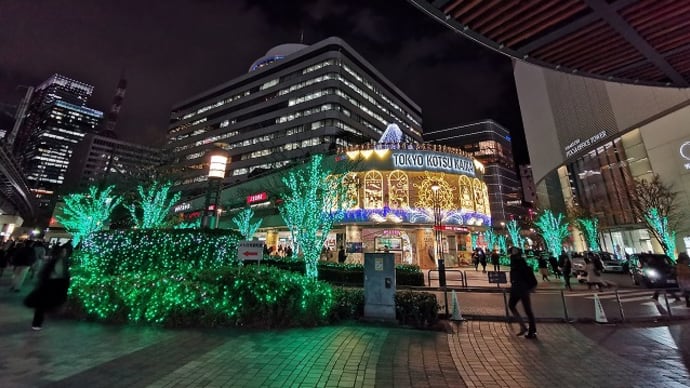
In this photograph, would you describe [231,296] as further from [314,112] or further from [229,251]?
[314,112]

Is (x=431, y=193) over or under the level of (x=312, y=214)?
over

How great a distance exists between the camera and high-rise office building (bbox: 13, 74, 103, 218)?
356 feet

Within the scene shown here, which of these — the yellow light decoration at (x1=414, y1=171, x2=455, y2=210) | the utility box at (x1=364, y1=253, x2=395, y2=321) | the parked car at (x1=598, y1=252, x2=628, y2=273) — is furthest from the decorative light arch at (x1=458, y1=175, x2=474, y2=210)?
the utility box at (x1=364, y1=253, x2=395, y2=321)

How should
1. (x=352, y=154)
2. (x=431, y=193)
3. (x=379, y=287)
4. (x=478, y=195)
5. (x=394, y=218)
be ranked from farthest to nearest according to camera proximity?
1. (x=478, y=195)
2. (x=352, y=154)
3. (x=431, y=193)
4. (x=394, y=218)
5. (x=379, y=287)

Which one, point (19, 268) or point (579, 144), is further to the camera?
point (579, 144)

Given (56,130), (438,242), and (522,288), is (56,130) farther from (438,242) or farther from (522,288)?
(522,288)

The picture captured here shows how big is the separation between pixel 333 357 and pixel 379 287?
10.1 ft

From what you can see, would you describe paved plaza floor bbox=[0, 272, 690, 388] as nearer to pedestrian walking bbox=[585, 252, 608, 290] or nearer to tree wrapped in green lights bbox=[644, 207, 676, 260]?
pedestrian walking bbox=[585, 252, 608, 290]

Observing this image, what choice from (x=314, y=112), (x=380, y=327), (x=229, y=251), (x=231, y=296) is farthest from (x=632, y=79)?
(x=314, y=112)

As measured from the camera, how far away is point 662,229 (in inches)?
918

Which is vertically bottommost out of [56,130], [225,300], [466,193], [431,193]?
[225,300]

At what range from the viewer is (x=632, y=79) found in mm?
6742

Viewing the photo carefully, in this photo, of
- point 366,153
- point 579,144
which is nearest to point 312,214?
point 366,153

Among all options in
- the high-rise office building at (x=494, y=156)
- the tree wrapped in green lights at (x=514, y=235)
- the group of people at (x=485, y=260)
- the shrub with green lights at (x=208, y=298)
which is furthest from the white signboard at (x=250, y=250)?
the high-rise office building at (x=494, y=156)
